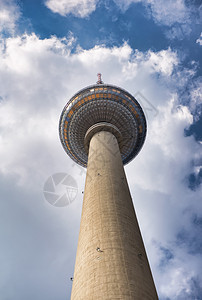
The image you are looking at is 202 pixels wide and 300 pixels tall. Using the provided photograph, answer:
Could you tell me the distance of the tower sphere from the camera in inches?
1124

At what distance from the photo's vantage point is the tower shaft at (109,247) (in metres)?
11.0

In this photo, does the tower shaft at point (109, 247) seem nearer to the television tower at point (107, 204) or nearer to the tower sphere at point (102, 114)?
the television tower at point (107, 204)

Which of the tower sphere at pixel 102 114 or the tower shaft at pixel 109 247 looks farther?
the tower sphere at pixel 102 114

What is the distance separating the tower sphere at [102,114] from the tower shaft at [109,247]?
9325 millimetres

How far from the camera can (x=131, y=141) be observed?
31.9 metres

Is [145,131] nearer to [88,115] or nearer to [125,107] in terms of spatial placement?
[125,107]

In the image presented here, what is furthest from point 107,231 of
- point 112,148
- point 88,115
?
point 88,115

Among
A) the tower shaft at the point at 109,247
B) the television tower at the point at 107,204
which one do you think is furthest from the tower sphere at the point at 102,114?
the tower shaft at the point at 109,247

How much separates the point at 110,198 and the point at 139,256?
4527 millimetres

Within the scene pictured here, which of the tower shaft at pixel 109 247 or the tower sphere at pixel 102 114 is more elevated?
the tower sphere at pixel 102 114

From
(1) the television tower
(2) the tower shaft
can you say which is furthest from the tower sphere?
(2) the tower shaft

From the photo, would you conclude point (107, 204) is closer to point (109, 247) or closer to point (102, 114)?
point (109, 247)

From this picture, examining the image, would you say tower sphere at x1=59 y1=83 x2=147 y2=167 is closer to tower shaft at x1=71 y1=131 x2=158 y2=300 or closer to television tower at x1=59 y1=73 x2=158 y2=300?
television tower at x1=59 y1=73 x2=158 y2=300

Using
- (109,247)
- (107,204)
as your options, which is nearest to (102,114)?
(107,204)
